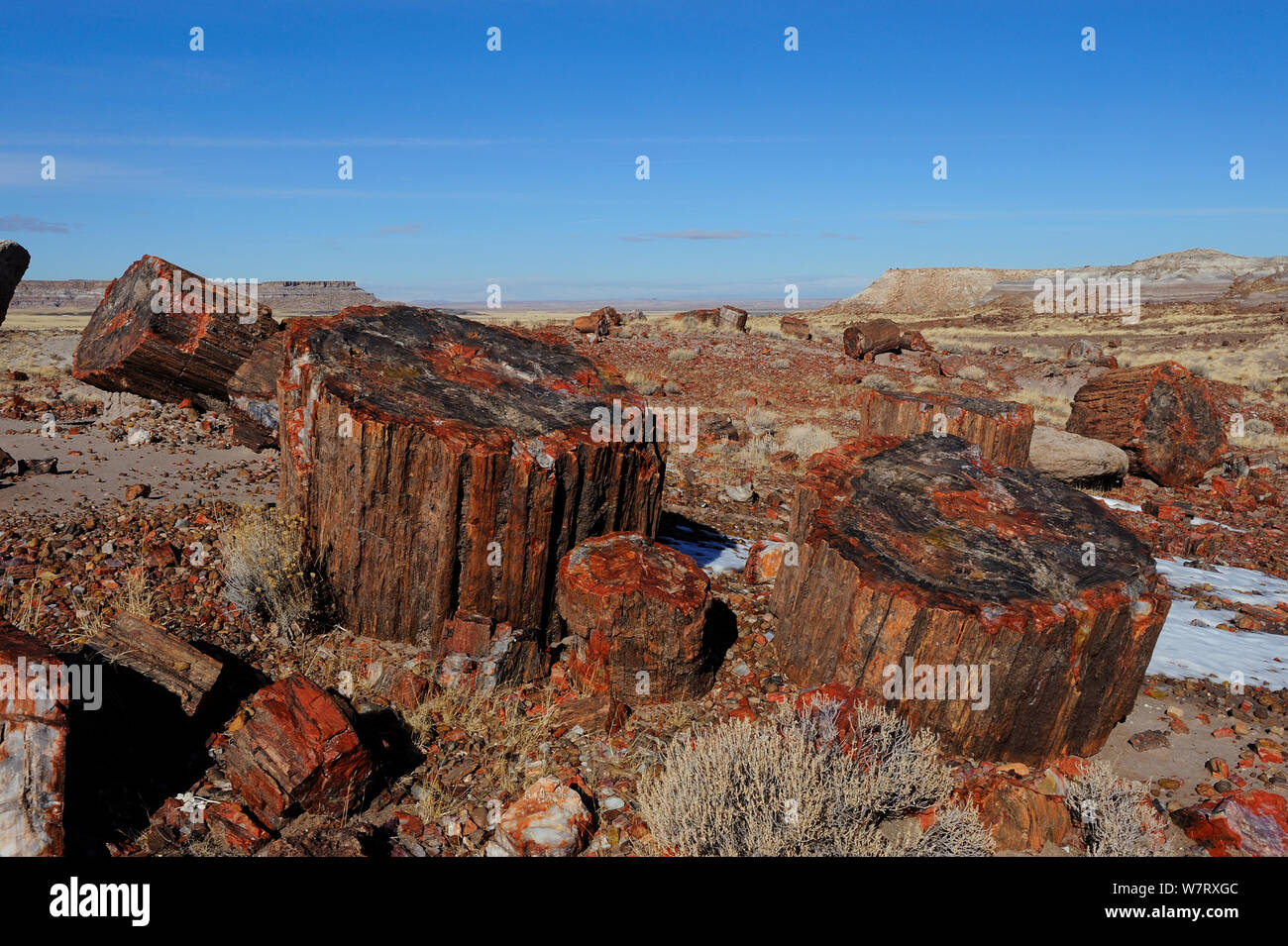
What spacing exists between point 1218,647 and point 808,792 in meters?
4.03

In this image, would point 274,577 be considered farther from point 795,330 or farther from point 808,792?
point 795,330

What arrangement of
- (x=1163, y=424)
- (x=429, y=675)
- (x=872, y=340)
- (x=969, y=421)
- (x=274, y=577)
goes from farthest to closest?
1. (x=872, y=340)
2. (x=1163, y=424)
3. (x=969, y=421)
4. (x=274, y=577)
5. (x=429, y=675)

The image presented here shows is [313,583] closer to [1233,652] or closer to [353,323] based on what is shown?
[353,323]

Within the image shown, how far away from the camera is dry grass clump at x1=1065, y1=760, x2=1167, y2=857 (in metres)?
Result: 3.50

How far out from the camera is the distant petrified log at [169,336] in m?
6.77

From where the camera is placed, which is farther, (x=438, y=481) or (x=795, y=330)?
(x=795, y=330)

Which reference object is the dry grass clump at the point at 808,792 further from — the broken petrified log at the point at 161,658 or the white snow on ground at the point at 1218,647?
the white snow on ground at the point at 1218,647

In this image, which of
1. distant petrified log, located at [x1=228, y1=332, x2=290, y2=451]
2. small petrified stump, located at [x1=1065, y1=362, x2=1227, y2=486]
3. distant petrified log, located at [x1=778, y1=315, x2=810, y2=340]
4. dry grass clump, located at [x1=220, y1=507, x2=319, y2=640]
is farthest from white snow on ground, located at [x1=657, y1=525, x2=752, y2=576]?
distant petrified log, located at [x1=778, y1=315, x2=810, y2=340]

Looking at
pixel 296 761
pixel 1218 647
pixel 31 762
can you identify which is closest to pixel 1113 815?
pixel 1218 647

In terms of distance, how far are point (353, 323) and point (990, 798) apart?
488 centimetres

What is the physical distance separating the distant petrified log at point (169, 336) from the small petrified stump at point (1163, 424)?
470 inches

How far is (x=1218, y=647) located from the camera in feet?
18.7

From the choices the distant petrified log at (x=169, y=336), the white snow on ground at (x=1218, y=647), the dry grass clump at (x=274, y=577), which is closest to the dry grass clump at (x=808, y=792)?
the dry grass clump at (x=274, y=577)

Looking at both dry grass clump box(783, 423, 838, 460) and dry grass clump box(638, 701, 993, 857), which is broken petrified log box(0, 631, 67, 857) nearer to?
dry grass clump box(638, 701, 993, 857)
